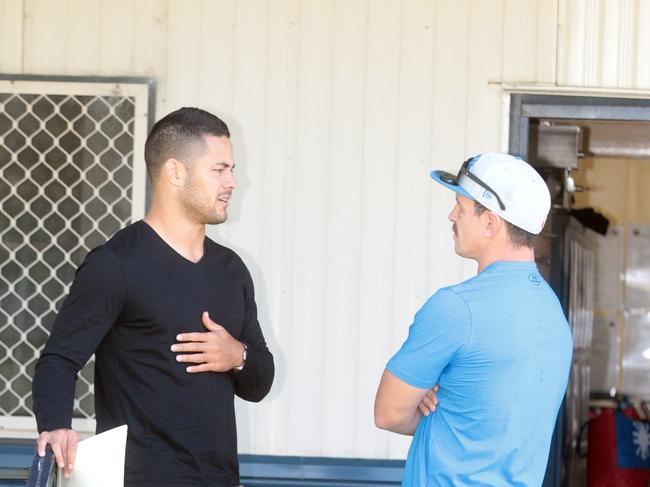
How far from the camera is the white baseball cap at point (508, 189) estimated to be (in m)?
2.34

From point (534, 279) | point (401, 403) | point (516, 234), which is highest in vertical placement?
point (516, 234)

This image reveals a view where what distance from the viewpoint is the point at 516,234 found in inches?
93.4

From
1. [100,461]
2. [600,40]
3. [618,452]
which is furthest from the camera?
[618,452]

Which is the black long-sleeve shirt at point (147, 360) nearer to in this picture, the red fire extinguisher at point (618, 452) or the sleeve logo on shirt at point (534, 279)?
the sleeve logo on shirt at point (534, 279)

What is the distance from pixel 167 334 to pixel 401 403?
581 millimetres

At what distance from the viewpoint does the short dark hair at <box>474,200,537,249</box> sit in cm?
237

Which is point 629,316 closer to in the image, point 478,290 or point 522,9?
point 522,9

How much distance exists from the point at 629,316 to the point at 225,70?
17.2ft

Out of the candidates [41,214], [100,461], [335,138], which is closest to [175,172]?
[100,461]

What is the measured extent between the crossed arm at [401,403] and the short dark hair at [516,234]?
1.26ft

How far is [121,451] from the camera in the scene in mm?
2133

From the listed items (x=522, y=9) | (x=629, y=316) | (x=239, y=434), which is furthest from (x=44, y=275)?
(x=629, y=316)

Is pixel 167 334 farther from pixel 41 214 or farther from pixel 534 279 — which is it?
pixel 41 214

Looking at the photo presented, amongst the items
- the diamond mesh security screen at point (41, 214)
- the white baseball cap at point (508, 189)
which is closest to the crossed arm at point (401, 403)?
the white baseball cap at point (508, 189)
